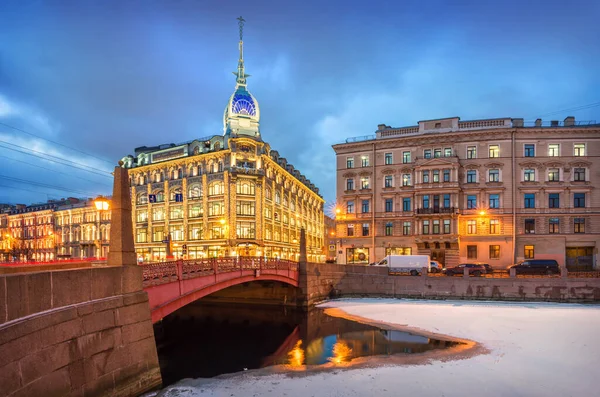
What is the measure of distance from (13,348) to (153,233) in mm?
54740

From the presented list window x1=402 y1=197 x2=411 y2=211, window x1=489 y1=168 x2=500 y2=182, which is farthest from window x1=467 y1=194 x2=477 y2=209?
window x1=402 y1=197 x2=411 y2=211

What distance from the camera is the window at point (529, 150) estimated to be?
45688 millimetres

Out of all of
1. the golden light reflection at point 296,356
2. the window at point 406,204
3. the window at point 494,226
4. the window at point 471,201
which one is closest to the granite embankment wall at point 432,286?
the golden light reflection at point 296,356

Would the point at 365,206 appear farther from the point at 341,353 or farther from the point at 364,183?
the point at 341,353

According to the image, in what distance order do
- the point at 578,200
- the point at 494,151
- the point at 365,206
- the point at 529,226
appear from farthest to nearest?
the point at 365,206, the point at 494,151, the point at 529,226, the point at 578,200

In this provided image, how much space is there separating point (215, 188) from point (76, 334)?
148 ft

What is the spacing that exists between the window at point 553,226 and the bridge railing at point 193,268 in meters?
34.9

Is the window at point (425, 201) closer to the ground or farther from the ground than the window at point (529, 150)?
closer to the ground

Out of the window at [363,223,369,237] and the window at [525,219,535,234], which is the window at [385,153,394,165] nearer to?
the window at [363,223,369,237]

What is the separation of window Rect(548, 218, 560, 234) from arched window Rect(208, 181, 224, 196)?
41878mm

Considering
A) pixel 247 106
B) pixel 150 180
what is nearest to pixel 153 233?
pixel 150 180

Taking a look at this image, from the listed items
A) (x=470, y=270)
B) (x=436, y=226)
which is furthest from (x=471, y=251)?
(x=470, y=270)

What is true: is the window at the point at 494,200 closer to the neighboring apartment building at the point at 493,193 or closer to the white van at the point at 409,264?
the neighboring apartment building at the point at 493,193

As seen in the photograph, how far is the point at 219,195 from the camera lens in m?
54.2
